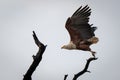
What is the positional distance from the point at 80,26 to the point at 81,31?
69 centimetres

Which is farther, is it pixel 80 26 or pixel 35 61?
pixel 80 26

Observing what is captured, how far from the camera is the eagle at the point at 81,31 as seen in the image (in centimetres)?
1243

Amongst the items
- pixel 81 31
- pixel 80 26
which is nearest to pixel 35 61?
Result: pixel 81 31

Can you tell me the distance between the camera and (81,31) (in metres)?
14.0

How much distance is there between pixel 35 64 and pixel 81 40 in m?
6.02

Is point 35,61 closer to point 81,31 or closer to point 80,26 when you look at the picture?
point 81,31

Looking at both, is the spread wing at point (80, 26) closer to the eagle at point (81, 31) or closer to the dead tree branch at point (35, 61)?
the eagle at point (81, 31)

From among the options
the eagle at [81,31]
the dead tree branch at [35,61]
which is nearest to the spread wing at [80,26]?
the eagle at [81,31]

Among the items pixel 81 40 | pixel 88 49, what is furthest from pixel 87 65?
pixel 81 40

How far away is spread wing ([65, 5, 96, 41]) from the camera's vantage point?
516 inches

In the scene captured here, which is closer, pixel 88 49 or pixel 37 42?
pixel 37 42

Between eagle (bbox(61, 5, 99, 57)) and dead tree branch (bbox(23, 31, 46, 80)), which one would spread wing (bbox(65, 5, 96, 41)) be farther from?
dead tree branch (bbox(23, 31, 46, 80))

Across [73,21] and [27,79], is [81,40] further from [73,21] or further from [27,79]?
[27,79]

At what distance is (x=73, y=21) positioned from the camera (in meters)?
15.8
